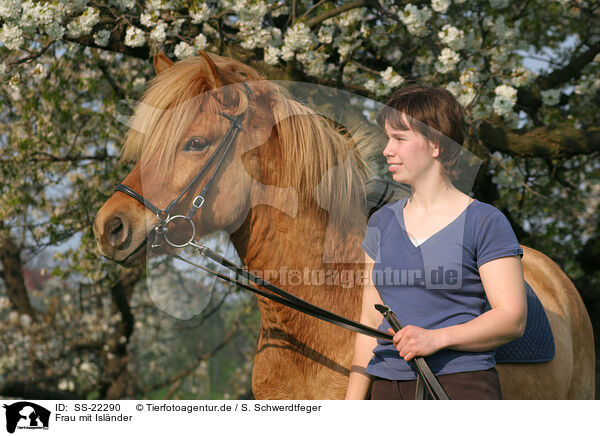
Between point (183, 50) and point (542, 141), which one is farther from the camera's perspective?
point (542, 141)

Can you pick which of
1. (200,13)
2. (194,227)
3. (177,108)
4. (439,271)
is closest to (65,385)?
(200,13)

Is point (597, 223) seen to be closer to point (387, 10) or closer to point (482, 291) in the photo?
point (387, 10)

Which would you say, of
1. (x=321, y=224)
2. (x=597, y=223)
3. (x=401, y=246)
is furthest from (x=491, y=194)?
(x=401, y=246)

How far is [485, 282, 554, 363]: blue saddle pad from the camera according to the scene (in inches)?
87.1

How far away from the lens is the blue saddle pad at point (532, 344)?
221cm

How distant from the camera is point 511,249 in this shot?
5.11ft

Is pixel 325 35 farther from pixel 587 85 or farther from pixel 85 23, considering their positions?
pixel 587 85

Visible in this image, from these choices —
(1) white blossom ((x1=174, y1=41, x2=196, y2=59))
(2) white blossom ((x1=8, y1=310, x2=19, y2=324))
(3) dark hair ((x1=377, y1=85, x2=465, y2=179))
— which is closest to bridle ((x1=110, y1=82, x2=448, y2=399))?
(3) dark hair ((x1=377, y1=85, x2=465, y2=179))

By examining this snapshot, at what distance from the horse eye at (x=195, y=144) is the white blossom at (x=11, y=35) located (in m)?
2.10

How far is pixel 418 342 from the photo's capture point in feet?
5.14

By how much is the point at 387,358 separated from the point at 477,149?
9.98ft

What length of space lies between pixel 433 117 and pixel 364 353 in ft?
2.72

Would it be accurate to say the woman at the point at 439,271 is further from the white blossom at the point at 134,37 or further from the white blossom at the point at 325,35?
the white blossom at the point at 134,37
